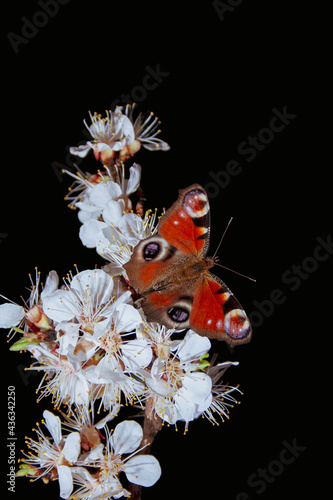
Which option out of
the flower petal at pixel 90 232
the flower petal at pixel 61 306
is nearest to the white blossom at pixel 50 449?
the flower petal at pixel 61 306

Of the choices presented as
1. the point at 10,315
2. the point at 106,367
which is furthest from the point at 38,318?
the point at 106,367

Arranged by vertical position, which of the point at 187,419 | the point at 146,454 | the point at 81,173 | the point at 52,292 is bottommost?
the point at 146,454

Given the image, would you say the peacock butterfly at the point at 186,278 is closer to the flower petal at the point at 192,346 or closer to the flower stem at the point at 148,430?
the flower petal at the point at 192,346

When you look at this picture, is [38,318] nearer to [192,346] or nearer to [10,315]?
[10,315]

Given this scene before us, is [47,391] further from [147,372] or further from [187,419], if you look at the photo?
[187,419]

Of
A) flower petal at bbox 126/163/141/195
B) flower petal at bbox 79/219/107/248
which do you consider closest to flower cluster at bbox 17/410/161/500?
flower petal at bbox 79/219/107/248

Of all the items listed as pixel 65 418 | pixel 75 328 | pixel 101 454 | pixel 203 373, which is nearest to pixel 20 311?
pixel 75 328

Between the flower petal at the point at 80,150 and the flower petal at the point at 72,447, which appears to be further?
the flower petal at the point at 80,150
